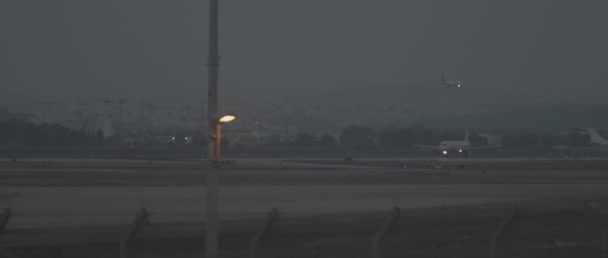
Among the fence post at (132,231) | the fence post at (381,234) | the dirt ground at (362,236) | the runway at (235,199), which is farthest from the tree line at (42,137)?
the fence post at (381,234)

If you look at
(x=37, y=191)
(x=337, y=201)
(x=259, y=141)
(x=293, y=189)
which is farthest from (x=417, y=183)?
(x=259, y=141)

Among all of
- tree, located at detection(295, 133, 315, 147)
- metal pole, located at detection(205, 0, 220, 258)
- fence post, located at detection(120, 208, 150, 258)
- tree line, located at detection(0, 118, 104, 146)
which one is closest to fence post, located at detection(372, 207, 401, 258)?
metal pole, located at detection(205, 0, 220, 258)

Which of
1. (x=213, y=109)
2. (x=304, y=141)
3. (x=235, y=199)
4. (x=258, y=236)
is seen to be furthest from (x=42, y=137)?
(x=213, y=109)

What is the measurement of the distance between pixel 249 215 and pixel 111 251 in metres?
9.44

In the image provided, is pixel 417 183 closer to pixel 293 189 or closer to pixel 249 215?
pixel 293 189

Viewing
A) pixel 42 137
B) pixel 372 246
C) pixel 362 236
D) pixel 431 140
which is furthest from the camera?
pixel 431 140

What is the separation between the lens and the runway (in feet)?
89.9

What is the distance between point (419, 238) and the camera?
2089 centimetres

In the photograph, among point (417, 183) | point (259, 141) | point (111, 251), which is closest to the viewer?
point (111, 251)

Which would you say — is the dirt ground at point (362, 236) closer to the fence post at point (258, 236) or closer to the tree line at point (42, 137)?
the fence post at point (258, 236)

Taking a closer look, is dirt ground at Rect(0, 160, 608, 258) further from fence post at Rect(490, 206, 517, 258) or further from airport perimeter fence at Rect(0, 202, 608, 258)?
fence post at Rect(490, 206, 517, 258)

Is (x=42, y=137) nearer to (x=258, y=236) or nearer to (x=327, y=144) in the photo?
(x=327, y=144)

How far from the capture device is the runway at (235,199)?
27391 millimetres

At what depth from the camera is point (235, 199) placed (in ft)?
116
